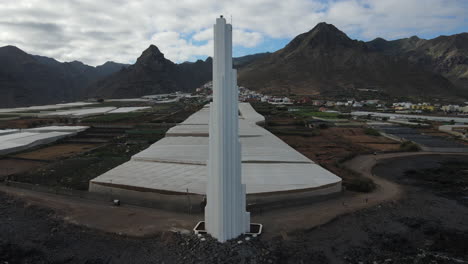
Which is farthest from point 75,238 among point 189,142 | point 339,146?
point 339,146

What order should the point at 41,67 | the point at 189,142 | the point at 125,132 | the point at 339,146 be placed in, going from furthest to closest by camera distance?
the point at 41,67
the point at 125,132
the point at 339,146
the point at 189,142

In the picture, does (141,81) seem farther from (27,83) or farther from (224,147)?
(224,147)

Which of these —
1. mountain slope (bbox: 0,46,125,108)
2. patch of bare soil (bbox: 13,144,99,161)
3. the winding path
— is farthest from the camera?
mountain slope (bbox: 0,46,125,108)

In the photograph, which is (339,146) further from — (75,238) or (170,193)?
(75,238)

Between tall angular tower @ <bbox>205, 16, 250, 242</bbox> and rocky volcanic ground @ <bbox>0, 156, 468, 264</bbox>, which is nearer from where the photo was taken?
rocky volcanic ground @ <bbox>0, 156, 468, 264</bbox>

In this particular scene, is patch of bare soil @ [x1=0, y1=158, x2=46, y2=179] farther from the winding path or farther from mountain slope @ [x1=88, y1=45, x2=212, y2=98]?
mountain slope @ [x1=88, y1=45, x2=212, y2=98]

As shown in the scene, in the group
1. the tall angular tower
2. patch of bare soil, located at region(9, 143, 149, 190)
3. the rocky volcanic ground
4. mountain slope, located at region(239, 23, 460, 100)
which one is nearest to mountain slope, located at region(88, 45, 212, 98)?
mountain slope, located at region(239, 23, 460, 100)
